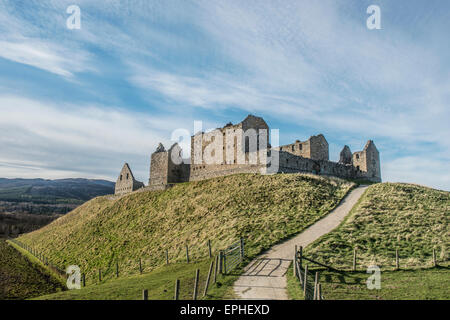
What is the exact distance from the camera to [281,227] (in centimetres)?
2888

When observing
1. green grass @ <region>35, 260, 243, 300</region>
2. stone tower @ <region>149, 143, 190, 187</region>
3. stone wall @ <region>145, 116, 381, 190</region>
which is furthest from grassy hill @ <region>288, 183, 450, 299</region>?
stone tower @ <region>149, 143, 190, 187</region>

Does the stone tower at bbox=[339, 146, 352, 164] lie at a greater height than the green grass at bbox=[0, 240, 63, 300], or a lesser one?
greater

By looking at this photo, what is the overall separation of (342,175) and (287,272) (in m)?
45.0

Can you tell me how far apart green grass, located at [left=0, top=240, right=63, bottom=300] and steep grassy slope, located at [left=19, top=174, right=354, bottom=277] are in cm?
315

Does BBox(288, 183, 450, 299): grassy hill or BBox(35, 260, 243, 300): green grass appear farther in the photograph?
BBox(288, 183, 450, 299): grassy hill

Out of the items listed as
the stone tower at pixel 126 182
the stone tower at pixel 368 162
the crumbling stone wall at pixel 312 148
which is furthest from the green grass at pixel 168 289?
the stone tower at pixel 368 162

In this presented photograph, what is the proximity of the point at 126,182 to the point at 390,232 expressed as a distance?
5596cm

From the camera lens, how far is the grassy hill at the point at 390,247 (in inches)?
645

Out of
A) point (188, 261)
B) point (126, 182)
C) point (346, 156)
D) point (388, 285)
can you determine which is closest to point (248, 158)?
point (188, 261)

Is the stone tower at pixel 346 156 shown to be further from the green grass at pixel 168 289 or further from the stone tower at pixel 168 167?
the green grass at pixel 168 289

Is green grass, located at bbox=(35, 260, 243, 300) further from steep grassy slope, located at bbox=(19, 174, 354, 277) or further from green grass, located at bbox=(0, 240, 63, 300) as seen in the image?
green grass, located at bbox=(0, 240, 63, 300)

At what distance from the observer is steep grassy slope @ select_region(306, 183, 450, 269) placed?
22516 mm

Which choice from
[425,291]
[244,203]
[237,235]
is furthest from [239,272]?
[244,203]
